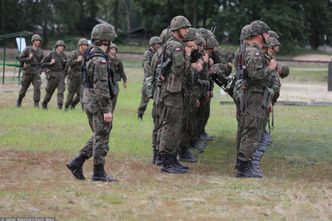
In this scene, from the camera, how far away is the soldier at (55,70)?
65.5ft

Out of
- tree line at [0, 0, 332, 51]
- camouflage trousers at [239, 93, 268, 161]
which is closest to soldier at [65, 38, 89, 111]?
camouflage trousers at [239, 93, 268, 161]

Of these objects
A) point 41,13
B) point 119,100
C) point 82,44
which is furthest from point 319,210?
point 41,13

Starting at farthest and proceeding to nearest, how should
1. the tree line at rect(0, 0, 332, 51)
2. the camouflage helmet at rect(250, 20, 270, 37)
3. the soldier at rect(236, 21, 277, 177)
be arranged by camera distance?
the tree line at rect(0, 0, 332, 51) < the camouflage helmet at rect(250, 20, 270, 37) < the soldier at rect(236, 21, 277, 177)

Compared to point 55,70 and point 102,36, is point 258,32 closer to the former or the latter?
point 102,36

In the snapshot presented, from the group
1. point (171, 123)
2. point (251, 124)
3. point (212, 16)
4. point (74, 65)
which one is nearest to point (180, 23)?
point (171, 123)

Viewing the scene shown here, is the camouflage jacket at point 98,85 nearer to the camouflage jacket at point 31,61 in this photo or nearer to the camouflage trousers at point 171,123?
the camouflage trousers at point 171,123

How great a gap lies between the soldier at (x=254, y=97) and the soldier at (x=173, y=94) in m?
0.87

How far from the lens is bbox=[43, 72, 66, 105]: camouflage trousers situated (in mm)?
19984

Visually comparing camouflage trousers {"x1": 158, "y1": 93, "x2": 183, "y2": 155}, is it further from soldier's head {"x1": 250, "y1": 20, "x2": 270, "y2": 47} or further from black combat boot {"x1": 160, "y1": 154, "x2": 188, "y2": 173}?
soldier's head {"x1": 250, "y1": 20, "x2": 270, "y2": 47}

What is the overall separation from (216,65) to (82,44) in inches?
248

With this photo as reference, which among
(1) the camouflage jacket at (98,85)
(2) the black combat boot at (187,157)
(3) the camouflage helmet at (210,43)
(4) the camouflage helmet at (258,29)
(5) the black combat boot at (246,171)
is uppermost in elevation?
(4) the camouflage helmet at (258,29)

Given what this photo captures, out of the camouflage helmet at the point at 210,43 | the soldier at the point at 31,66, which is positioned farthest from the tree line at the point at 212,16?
the camouflage helmet at the point at 210,43

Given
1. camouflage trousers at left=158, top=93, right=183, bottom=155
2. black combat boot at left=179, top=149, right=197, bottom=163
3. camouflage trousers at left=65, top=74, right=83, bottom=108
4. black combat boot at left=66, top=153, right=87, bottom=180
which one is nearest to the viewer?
black combat boot at left=66, top=153, right=87, bottom=180

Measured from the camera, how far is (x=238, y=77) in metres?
10.2
